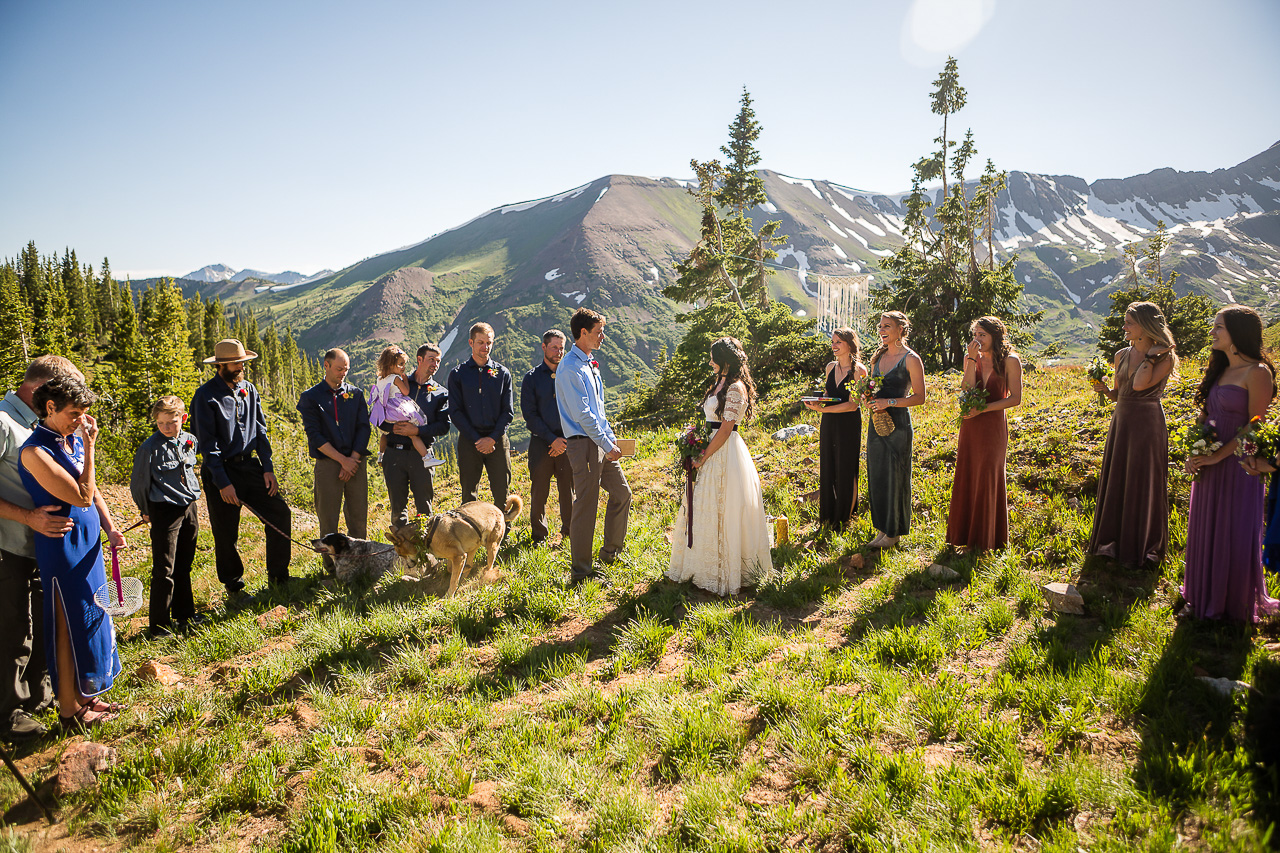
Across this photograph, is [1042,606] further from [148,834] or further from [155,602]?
[155,602]

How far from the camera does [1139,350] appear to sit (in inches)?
207

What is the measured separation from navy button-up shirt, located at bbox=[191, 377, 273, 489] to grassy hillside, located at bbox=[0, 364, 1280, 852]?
5.28 ft

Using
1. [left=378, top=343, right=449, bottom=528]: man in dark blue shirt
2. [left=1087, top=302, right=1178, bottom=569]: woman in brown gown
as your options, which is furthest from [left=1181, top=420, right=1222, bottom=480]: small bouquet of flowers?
[left=378, top=343, right=449, bottom=528]: man in dark blue shirt

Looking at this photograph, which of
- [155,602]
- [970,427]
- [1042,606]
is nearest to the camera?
[1042,606]

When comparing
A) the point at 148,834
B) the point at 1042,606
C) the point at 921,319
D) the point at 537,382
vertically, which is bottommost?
the point at 148,834

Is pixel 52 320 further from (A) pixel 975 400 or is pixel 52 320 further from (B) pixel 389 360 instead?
(A) pixel 975 400

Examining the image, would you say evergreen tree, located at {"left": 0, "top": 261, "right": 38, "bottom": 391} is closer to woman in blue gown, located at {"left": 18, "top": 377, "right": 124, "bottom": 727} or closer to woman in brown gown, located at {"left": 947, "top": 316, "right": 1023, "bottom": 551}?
woman in blue gown, located at {"left": 18, "top": 377, "right": 124, "bottom": 727}

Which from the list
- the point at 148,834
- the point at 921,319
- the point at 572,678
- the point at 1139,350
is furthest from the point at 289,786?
the point at 921,319

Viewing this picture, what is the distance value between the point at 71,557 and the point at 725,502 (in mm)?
5183

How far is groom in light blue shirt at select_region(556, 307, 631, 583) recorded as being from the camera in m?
6.18

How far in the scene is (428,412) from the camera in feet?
25.8

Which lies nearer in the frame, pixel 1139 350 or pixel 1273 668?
pixel 1273 668

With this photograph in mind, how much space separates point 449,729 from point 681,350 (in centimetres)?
1993

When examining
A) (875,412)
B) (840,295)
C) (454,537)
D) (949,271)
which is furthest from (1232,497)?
(840,295)
